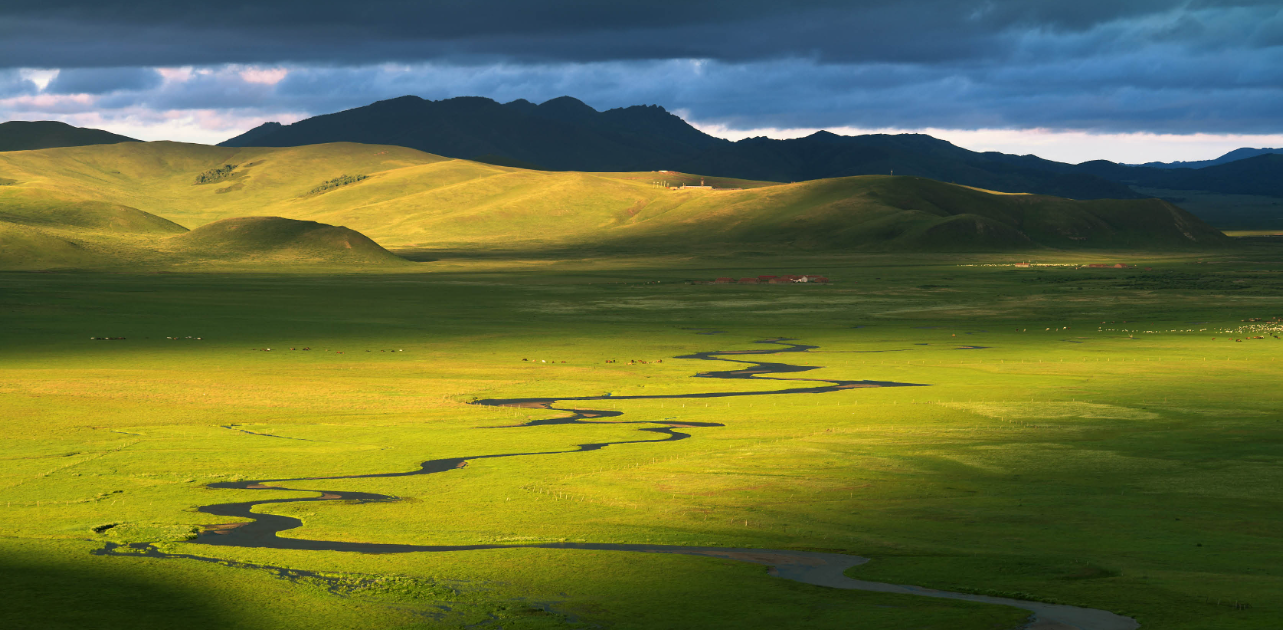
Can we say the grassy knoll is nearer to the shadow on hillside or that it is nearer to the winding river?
the shadow on hillside

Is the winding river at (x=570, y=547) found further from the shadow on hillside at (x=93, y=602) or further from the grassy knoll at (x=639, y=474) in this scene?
the shadow on hillside at (x=93, y=602)

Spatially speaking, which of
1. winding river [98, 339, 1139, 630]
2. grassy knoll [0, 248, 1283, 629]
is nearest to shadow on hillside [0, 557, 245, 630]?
grassy knoll [0, 248, 1283, 629]

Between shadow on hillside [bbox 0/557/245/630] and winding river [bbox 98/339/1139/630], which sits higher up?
shadow on hillside [bbox 0/557/245/630]

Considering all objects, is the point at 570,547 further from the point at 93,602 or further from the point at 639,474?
the point at 93,602

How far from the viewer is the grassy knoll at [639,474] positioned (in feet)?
75.5

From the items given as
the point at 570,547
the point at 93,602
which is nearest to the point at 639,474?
the point at 570,547

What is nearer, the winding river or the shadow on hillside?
the shadow on hillside

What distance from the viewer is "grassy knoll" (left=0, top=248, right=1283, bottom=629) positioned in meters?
23.0

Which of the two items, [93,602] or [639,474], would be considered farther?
[639,474]

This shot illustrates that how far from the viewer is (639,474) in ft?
121

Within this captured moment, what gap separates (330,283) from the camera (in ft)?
508

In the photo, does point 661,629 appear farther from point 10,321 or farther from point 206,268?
point 206,268

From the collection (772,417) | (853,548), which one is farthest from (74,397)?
(853,548)

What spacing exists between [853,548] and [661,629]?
299 inches
